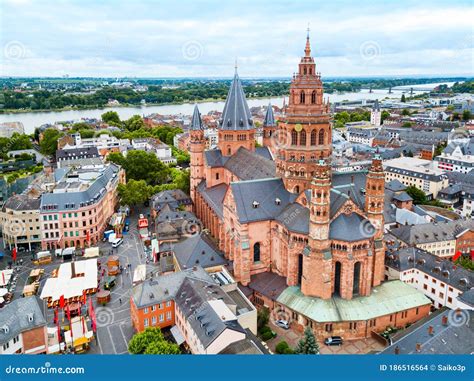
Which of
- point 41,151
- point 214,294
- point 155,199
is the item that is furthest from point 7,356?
point 41,151

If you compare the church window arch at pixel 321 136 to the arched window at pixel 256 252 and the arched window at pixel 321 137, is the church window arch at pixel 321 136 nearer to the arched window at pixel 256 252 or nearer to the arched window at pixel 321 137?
the arched window at pixel 321 137

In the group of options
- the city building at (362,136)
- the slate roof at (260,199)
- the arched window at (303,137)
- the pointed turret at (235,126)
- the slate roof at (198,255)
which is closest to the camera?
the arched window at (303,137)

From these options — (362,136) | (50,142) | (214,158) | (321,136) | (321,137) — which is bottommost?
(362,136)

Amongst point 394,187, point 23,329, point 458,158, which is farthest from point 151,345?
point 458,158

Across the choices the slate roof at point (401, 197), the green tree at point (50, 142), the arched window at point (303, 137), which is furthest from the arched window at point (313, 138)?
the green tree at point (50, 142)

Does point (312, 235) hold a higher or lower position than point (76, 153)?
lower

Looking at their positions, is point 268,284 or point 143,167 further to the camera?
point 143,167

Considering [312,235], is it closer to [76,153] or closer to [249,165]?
[249,165]
